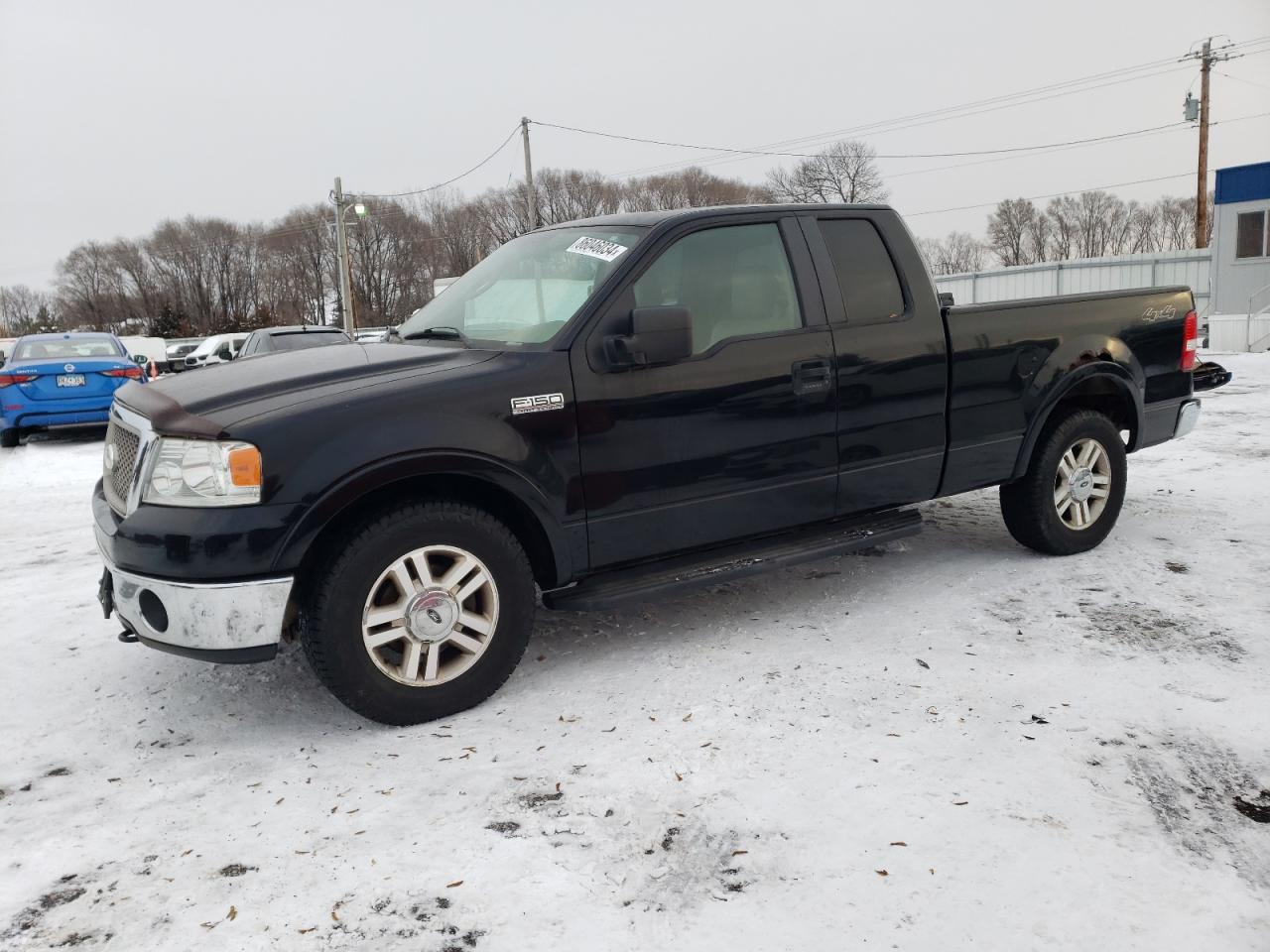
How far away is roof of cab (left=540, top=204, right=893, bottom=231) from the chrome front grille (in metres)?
1.96

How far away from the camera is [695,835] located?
9.25 feet

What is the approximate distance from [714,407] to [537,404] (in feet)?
2.64

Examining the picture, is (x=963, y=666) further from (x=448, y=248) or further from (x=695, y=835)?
(x=448, y=248)

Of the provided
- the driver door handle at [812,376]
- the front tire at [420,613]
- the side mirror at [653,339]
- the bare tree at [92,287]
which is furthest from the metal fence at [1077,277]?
the bare tree at [92,287]

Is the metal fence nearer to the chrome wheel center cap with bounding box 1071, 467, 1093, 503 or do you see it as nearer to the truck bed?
the truck bed

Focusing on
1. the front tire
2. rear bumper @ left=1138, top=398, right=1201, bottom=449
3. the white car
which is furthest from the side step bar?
the white car

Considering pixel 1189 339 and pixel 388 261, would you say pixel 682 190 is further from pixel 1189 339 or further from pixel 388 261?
pixel 1189 339

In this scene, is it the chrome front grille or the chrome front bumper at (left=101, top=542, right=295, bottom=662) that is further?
the chrome front grille

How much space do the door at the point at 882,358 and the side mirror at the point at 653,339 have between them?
95cm

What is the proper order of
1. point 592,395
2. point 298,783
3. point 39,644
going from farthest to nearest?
point 39,644
point 592,395
point 298,783

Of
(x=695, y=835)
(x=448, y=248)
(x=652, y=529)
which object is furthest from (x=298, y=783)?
(x=448, y=248)

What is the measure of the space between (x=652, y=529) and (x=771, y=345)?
3.24ft

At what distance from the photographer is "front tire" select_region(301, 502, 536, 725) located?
340 centimetres

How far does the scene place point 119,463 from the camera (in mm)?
3795
